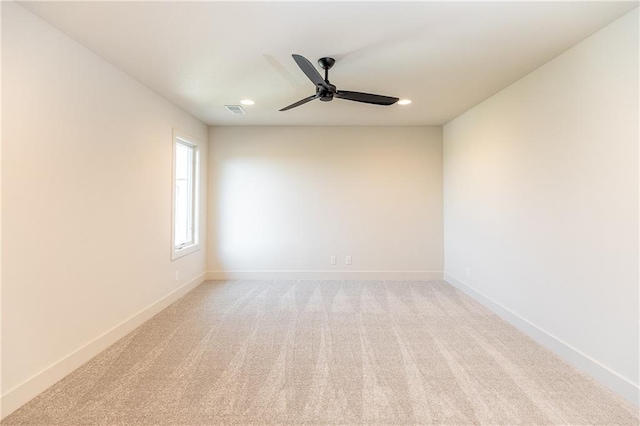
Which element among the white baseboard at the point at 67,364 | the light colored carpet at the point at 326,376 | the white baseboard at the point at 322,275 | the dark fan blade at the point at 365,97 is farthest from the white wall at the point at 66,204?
the dark fan blade at the point at 365,97

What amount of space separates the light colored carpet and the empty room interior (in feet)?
0.06

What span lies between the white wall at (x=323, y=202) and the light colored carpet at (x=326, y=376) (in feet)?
5.06

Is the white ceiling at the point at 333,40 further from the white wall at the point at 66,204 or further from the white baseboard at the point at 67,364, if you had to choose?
the white baseboard at the point at 67,364

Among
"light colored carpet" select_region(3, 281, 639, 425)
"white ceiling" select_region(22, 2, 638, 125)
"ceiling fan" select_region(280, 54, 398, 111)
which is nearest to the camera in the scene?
"light colored carpet" select_region(3, 281, 639, 425)

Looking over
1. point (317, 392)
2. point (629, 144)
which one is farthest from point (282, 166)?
point (629, 144)

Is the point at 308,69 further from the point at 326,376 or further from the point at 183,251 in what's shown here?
the point at 183,251

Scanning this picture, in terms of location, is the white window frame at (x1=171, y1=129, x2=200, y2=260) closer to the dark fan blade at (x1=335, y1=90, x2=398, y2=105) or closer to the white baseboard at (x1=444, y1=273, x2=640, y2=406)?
the dark fan blade at (x1=335, y1=90, x2=398, y2=105)

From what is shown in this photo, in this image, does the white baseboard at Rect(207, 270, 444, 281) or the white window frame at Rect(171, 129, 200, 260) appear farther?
the white baseboard at Rect(207, 270, 444, 281)

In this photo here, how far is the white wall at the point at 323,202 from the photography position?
201 inches

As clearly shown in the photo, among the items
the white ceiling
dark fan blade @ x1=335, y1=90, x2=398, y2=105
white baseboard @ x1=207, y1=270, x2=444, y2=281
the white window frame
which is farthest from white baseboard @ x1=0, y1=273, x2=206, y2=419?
dark fan blade @ x1=335, y1=90, x2=398, y2=105

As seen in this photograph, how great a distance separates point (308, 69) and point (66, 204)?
80.9 inches

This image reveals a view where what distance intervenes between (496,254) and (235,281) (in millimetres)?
3739

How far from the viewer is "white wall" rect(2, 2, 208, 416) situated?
6.28 feet

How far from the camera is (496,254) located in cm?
357
